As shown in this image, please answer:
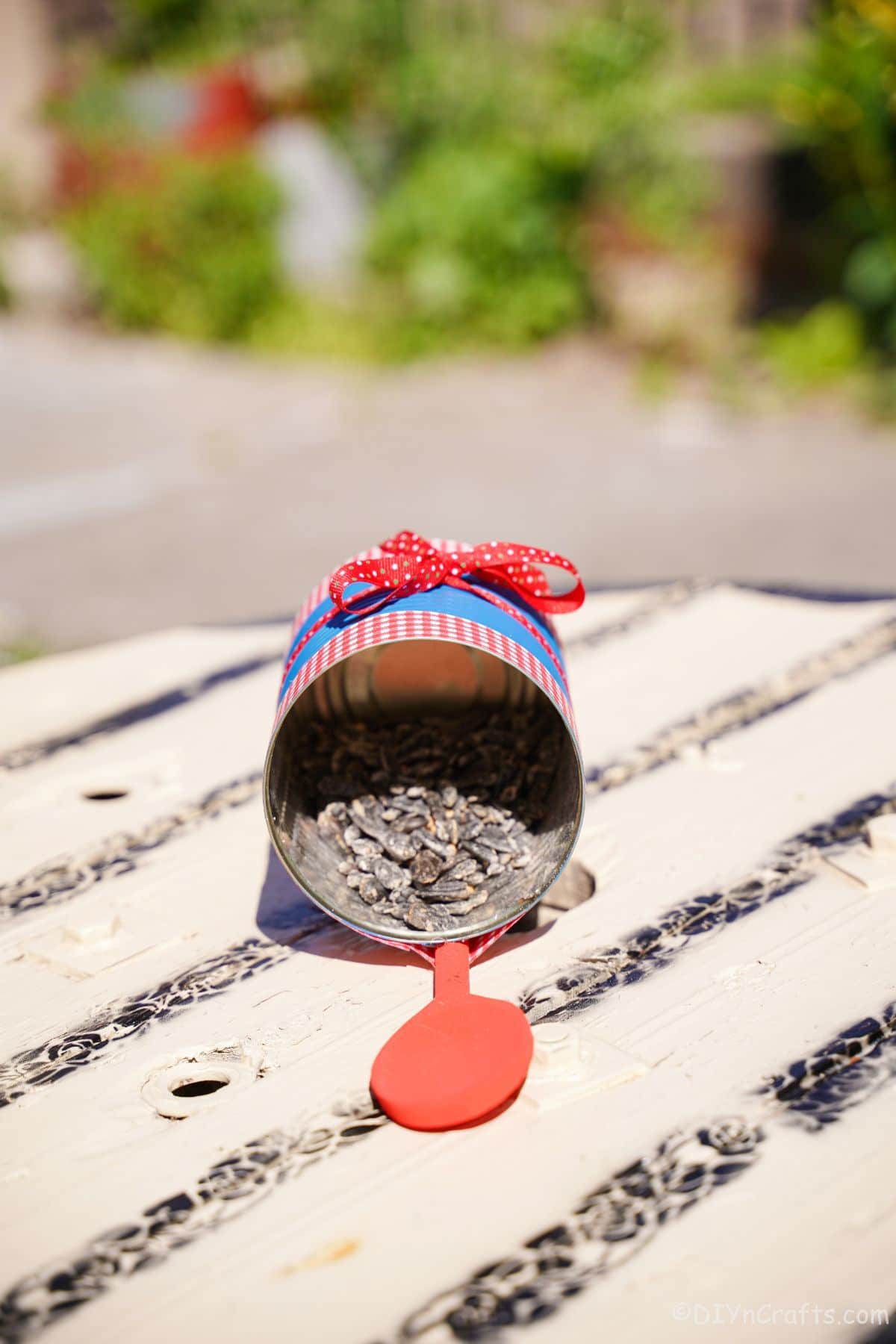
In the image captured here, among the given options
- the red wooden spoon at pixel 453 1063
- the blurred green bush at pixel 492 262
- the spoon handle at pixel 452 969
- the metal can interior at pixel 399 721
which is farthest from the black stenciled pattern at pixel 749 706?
the blurred green bush at pixel 492 262

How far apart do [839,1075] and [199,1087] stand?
71cm

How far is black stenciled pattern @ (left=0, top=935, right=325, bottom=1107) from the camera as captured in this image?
1.49 metres

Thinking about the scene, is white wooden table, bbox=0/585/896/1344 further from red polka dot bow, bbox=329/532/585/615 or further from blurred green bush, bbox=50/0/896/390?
blurred green bush, bbox=50/0/896/390

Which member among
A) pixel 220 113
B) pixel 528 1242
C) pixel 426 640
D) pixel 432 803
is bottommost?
pixel 528 1242

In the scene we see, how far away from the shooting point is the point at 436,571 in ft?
5.34

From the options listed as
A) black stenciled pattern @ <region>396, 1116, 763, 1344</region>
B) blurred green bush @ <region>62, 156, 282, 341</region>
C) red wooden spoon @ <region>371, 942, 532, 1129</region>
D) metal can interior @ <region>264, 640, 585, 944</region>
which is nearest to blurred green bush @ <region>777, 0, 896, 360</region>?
blurred green bush @ <region>62, 156, 282, 341</region>

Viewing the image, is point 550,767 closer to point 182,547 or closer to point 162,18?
point 182,547

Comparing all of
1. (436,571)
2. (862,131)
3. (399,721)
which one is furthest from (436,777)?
(862,131)

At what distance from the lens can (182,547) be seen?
446 cm

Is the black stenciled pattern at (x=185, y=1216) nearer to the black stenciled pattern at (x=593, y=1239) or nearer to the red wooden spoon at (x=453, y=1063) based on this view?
the red wooden spoon at (x=453, y=1063)

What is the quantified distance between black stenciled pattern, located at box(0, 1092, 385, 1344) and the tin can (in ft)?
0.86

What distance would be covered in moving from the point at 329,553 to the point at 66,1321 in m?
3.29

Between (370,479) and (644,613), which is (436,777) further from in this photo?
(370,479)

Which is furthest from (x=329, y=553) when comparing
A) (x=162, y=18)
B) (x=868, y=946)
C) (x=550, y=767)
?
(x=162, y=18)
